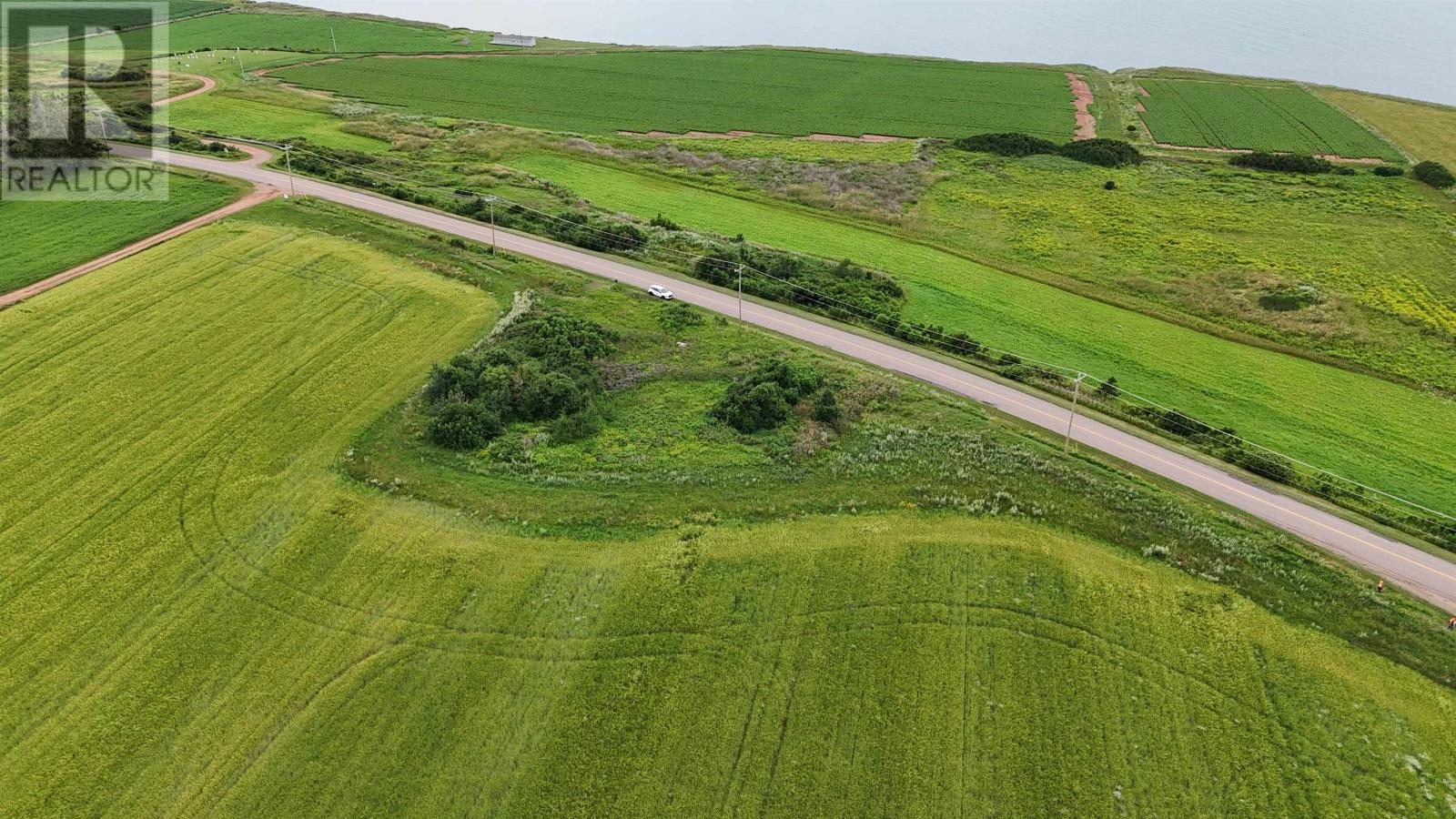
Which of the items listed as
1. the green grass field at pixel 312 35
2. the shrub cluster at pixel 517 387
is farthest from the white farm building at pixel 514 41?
the shrub cluster at pixel 517 387

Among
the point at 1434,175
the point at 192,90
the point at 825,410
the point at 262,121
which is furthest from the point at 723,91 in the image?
the point at 825,410

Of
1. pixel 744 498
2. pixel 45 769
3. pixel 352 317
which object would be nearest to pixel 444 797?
pixel 45 769

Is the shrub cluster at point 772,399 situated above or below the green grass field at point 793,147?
below

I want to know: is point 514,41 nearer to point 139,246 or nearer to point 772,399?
point 139,246

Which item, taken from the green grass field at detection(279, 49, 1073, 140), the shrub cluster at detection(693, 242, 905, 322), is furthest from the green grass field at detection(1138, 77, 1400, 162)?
the shrub cluster at detection(693, 242, 905, 322)

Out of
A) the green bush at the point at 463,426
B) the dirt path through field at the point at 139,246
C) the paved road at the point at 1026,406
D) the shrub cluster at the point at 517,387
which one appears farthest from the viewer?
the dirt path through field at the point at 139,246

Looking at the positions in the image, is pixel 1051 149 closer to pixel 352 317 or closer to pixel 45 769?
pixel 352 317

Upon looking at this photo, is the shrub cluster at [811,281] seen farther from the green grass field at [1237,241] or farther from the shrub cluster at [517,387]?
the shrub cluster at [517,387]
